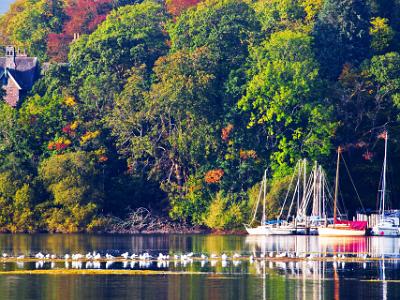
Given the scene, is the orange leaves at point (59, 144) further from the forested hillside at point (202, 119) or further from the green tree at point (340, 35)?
the green tree at point (340, 35)

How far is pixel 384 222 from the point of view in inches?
4318

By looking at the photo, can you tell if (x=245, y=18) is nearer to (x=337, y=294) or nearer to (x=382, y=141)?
(x=382, y=141)

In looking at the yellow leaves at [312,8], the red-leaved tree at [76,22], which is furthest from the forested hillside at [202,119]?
the red-leaved tree at [76,22]

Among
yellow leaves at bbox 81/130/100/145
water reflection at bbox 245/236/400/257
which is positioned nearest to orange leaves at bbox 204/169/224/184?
yellow leaves at bbox 81/130/100/145

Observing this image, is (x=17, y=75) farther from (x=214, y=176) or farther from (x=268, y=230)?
(x=268, y=230)

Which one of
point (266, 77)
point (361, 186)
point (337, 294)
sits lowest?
point (337, 294)

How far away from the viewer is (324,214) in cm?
11244

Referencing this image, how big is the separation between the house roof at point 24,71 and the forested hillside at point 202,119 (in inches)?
376

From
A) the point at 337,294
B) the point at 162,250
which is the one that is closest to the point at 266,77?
the point at 162,250

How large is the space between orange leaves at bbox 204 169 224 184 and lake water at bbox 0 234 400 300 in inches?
740

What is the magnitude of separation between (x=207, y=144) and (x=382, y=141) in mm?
12983

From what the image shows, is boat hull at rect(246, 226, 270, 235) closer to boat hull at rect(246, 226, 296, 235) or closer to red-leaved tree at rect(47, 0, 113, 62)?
boat hull at rect(246, 226, 296, 235)

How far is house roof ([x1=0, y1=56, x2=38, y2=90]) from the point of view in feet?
435

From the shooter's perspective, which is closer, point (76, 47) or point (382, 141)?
point (382, 141)
